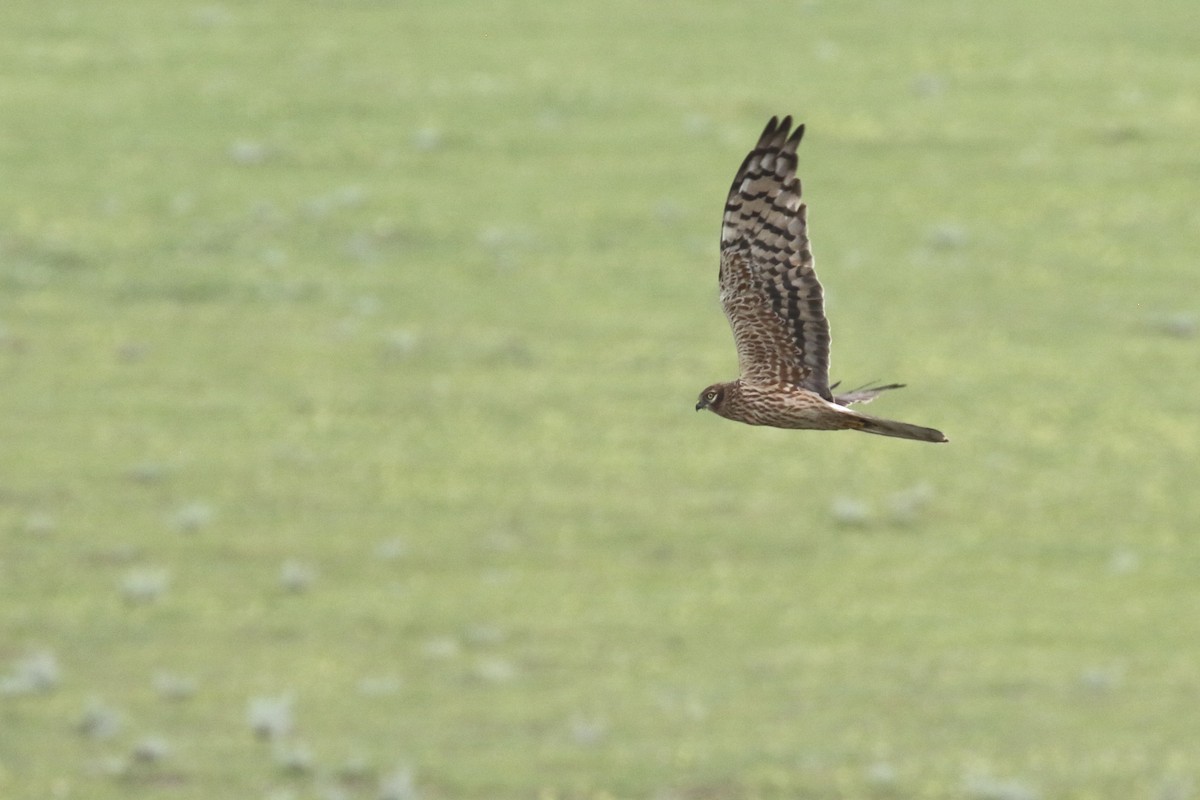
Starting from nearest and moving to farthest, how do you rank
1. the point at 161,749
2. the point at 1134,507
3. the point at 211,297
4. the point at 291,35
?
the point at 161,749 < the point at 1134,507 < the point at 211,297 < the point at 291,35

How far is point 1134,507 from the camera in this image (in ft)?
132

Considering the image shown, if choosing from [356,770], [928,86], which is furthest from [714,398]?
[928,86]

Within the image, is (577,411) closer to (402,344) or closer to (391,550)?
(402,344)

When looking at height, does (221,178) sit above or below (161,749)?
above

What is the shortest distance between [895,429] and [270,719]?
20930 mm

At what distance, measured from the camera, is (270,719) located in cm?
2839

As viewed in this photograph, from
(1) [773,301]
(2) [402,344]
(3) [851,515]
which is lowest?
(3) [851,515]

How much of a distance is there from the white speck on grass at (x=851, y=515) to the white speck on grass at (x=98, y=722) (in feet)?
43.4

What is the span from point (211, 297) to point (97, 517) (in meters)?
11.1

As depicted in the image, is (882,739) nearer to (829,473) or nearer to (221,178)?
(829,473)

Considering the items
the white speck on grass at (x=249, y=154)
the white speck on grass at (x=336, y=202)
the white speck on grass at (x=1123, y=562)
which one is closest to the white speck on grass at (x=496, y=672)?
the white speck on grass at (x=1123, y=562)

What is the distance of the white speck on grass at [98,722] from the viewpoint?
28.5 meters

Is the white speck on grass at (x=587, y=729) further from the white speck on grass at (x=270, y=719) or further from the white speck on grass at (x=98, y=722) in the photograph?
the white speck on grass at (x=98, y=722)

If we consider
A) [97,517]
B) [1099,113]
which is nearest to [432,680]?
[97,517]
